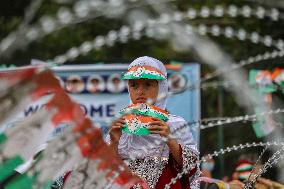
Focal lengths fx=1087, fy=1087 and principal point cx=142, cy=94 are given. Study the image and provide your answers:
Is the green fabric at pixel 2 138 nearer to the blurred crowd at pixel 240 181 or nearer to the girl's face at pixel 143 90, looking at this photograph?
the girl's face at pixel 143 90

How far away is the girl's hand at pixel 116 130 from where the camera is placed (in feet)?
16.0

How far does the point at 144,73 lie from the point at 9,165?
152 cm

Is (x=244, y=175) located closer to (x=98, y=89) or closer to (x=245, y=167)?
(x=245, y=167)

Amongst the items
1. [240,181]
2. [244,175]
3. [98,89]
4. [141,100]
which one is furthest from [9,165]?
[98,89]

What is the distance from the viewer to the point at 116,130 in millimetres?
4930

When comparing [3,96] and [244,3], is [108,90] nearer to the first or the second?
[244,3]

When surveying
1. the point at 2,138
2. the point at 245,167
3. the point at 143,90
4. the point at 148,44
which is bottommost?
the point at 245,167

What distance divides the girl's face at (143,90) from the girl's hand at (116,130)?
0.81 ft

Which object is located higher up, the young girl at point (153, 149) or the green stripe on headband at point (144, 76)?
the green stripe on headband at point (144, 76)

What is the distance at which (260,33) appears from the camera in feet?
38.4

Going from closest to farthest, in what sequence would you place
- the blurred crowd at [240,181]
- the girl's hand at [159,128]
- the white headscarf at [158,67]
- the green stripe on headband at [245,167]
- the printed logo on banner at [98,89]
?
the girl's hand at [159,128] → the white headscarf at [158,67] → the blurred crowd at [240,181] → the green stripe on headband at [245,167] → the printed logo on banner at [98,89]

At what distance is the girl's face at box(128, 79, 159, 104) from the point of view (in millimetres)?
5133

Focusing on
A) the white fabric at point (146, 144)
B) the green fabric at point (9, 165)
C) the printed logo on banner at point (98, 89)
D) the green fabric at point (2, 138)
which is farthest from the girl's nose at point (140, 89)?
the printed logo on banner at point (98, 89)

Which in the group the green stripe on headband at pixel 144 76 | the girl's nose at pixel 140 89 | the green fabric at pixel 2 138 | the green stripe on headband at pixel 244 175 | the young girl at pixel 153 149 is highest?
the green fabric at pixel 2 138
